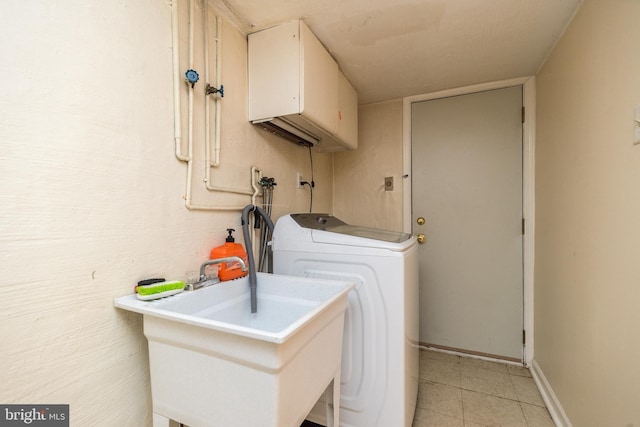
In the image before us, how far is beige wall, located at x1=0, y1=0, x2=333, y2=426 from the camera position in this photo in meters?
0.70

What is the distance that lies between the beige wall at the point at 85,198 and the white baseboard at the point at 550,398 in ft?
6.62

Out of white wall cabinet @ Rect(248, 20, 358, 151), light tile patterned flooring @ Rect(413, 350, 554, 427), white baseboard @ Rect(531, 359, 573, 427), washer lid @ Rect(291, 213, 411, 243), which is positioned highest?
white wall cabinet @ Rect(248, 20, 358, 151)

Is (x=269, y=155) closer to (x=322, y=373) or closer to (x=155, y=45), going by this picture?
(x=155, y=45)

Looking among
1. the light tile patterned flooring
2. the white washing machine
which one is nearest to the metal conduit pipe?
the white washing machine

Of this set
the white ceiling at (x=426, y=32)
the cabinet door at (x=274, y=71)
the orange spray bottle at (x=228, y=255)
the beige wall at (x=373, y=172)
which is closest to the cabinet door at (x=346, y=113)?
the white ceiling at (x=426, y=32)

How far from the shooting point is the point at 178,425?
0.98 m

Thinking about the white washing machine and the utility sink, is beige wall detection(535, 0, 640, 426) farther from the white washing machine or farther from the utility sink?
the utility sink

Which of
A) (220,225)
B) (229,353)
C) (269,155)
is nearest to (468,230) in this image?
(269,155)

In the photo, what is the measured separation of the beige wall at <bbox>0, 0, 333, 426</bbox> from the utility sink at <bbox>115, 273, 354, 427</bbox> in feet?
0.44

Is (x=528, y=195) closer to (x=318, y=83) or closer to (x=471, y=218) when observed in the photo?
(x=471, y=218)

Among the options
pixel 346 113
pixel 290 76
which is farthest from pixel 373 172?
pixel 290 76

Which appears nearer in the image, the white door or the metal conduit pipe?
the metal conduit pipe

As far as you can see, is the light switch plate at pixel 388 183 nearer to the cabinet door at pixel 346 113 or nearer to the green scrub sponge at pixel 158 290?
the cabinet door at pixel 346 113

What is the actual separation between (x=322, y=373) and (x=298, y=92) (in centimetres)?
127
